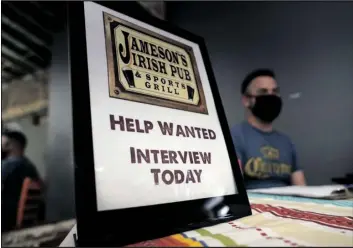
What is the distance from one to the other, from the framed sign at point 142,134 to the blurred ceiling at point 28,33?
7.14 feet

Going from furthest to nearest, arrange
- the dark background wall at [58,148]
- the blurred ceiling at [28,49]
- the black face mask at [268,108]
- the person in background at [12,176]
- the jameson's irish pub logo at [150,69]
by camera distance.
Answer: the dark background wall at [58,148] → the person in background at [12,176] → the blurred ceiling at [28,49] → the black face mask at [268,108] → the jameson's irish pub logo at [150,69]

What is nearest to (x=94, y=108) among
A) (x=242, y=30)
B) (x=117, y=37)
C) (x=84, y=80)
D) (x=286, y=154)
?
(x=84, y=80)

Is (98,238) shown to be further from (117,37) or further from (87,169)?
(117,37)

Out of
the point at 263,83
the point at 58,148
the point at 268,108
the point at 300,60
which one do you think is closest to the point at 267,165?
the point at 268,108

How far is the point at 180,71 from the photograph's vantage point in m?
0.61

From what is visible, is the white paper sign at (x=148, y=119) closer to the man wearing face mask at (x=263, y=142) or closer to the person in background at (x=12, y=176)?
the man wearing face mask at (x=263, y=142)

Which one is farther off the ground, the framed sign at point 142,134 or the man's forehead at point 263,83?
the man's forehead at point 263,83

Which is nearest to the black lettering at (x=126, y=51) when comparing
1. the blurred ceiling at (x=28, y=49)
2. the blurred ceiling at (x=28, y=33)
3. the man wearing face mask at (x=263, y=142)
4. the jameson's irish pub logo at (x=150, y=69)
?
the jameson's irish pub logo at (x=150, y=69)

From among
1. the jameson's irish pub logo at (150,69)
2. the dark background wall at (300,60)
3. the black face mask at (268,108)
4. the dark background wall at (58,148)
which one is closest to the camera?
the jameson's irish pub logo at (150,69)

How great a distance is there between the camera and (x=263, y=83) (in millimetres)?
1502

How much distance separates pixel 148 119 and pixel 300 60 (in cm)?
123

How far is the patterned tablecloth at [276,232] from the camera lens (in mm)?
335

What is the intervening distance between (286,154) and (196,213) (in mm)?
1102

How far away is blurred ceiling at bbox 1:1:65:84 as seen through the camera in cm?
255
